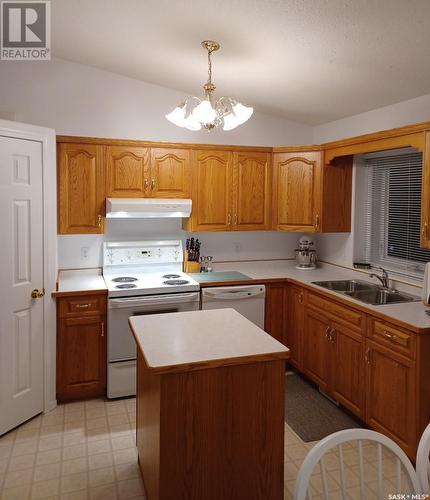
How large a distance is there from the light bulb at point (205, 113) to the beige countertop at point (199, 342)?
43.6 inches

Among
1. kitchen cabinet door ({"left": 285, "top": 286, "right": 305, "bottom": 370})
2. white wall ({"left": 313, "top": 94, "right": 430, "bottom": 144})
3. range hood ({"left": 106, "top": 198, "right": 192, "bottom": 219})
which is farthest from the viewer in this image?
kitchen cabinet door ({"left": 285, "top": 286, "right": 305, "bottom": 370})

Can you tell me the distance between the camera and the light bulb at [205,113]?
238 centimetres

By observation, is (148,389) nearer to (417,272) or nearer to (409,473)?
(409,473)

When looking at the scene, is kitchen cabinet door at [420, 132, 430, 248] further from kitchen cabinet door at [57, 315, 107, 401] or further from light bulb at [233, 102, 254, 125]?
kitchen cabinet door at [57, 315, 107, 401]

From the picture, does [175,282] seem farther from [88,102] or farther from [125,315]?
[88,102]

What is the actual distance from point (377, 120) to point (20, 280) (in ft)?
9.87

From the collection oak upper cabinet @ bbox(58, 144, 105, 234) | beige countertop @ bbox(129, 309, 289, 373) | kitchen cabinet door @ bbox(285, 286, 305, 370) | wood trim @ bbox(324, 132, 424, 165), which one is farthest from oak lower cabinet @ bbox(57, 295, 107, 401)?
wood trim @ bbox(324, 132, 424, 165)

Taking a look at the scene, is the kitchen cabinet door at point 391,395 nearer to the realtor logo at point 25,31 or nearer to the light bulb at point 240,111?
the light bulb at point 240,111

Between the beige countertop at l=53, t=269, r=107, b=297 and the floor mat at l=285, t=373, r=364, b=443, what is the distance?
169cm

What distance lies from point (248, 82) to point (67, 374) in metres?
2.71

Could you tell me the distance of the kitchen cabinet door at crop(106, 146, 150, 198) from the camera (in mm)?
3621

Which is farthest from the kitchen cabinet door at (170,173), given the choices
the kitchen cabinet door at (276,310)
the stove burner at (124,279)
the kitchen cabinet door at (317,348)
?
the kitchen cabinet door at (317,348)

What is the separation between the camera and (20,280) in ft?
9.64

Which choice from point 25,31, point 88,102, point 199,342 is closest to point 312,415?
point 199,342
